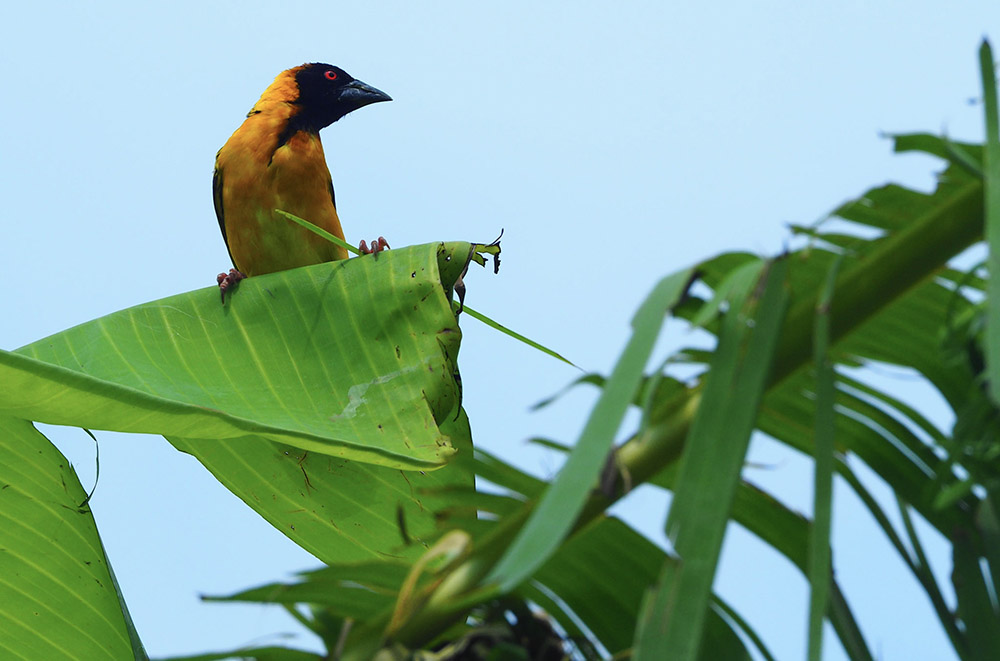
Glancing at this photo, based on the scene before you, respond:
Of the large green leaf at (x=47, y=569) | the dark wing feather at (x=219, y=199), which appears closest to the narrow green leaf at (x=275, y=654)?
the large green leaf at (x=47, y=569)

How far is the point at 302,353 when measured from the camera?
3.39 ft

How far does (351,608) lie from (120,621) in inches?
30.8

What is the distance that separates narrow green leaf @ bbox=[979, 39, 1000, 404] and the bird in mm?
1971

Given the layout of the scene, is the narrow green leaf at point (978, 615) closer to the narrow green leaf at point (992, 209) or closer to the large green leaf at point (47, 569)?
the narrow green leaf at point (992, 209)

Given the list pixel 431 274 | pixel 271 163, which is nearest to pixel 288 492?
pixel 431 274

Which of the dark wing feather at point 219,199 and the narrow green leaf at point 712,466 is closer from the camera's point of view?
the narrow green leaf at point 712,466

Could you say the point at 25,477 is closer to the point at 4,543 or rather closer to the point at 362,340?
the point at 4,543

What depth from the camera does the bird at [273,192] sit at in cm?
218

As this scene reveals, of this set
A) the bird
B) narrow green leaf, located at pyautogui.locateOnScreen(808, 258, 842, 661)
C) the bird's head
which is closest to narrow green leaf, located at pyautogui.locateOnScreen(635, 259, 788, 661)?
narrow green leaf, located at pyautogui.locateOnScreen(808, 258, 842, 661)

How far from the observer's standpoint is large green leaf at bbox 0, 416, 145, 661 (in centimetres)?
99

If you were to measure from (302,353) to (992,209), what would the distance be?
0.83 meters

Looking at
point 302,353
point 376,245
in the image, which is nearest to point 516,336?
point 302,353

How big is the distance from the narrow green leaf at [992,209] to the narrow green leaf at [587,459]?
92 mm

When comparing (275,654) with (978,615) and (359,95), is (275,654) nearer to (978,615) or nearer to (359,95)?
(978,615)
